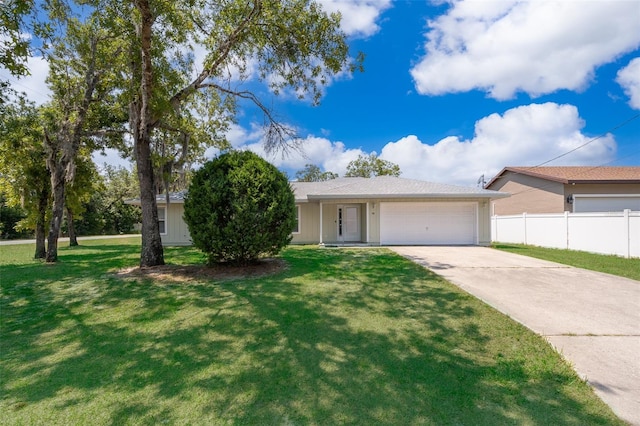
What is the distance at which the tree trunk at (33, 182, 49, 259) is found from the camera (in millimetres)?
11219

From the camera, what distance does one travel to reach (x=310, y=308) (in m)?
4.83

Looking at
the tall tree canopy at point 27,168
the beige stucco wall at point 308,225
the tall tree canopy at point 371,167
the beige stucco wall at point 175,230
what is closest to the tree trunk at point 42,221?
the tall tree canopy at point 27,168

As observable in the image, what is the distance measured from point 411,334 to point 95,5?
9.34m

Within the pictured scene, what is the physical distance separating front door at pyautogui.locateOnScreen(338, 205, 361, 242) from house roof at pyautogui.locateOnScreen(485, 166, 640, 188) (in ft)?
38.3

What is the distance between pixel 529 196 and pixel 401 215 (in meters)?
10.8

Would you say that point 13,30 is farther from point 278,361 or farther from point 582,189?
point 582,189

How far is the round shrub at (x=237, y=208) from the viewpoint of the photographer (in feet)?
21.7

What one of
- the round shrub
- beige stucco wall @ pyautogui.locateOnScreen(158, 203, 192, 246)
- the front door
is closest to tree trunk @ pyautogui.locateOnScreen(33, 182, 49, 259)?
beige stucco wall @ pyautogui.locateOnScreen(158, 203, 192, 246)

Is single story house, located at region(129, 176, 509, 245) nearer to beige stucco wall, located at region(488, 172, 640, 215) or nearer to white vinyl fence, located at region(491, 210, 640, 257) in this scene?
white vinyl fence, located at region(491, 210, 640, 257)

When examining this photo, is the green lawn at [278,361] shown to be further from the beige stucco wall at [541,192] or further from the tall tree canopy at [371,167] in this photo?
the tall tree canopy at [371,167]

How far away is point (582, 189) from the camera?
16906mm

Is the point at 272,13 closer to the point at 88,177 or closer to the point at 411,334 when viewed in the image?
the point at 411,334

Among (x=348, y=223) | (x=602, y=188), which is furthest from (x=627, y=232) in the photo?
(x=348, y=223)

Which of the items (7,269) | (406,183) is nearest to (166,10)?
(7,269)
